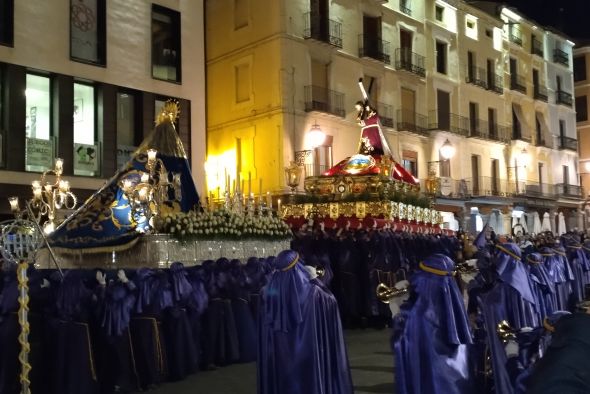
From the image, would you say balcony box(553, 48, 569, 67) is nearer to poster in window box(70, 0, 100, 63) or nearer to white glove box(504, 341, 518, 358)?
poster in window box(70, 0, 100, 63)

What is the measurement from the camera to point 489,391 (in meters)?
5.63

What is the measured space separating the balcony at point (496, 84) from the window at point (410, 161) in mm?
8537

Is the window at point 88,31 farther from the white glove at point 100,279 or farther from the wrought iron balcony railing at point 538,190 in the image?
the wrought iron balcony railing at point 538,190

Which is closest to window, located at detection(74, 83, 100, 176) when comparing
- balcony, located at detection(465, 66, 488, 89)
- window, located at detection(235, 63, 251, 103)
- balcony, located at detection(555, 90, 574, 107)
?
window, located at detection(235, 63, 251, 103)

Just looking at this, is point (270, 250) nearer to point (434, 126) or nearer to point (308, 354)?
point (308, 354)

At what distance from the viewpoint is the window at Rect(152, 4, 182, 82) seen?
20891mm

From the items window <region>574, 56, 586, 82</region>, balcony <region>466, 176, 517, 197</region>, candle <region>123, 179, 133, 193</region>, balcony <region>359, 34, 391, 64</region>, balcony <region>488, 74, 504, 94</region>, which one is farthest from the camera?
window <region>574, 56, 586, 82</region>

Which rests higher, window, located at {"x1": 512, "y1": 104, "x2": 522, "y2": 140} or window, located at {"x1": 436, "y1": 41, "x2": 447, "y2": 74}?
window, located at {"x1": 436, "y1": 41, "x2": 447, "y2": 74}

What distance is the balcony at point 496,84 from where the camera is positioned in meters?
36.4

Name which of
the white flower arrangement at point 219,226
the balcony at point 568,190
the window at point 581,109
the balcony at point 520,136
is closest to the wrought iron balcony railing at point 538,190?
the balcony at point 568,190

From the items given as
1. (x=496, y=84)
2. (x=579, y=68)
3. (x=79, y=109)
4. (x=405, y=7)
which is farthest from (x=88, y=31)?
(x=579, y=68)

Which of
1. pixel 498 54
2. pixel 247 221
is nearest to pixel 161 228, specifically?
pixel 247 221

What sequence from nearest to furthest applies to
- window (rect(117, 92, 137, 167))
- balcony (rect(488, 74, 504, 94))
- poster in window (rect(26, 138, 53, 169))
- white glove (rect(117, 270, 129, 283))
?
white glove (rect(117, 270, 129, 283)), poster in window (rect(26, 138, 53, 169)), window (rect(117, 92, 137, 167)), balcony (rect(488, 74, 504, 94))

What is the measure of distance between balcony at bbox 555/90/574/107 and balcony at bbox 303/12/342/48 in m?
20.9
